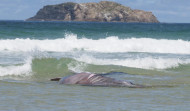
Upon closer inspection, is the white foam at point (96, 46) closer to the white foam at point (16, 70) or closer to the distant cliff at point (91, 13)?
the white foam at point (16, 70)

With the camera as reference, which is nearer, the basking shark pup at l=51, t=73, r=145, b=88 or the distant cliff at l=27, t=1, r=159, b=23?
→ the basking shark pup at l=51, t=73, r=145, b=88

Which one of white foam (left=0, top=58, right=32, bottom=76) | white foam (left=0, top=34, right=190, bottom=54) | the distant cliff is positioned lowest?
white foam (left=0, top=34, right=190, bottom=54)

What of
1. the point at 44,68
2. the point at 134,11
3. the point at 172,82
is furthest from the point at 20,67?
the point at 134,11

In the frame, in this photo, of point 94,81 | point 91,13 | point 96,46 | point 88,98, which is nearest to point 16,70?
point 94,81

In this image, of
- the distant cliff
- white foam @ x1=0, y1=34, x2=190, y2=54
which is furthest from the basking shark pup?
the distant cliff

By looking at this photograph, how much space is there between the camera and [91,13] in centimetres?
14588

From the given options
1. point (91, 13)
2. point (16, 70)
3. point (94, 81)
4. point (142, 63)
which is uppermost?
point (91, 13)

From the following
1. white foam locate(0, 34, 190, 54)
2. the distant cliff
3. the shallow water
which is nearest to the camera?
the shallow water

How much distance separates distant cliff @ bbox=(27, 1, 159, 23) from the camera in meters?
146

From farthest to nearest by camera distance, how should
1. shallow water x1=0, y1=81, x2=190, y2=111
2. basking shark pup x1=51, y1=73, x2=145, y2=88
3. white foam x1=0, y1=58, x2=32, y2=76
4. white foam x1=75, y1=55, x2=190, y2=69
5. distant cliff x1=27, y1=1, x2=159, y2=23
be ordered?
distant cliff x1=27, y1=1, x2=159, y2=23, white foam x1=75, y1=55, x2=190, y2=69, white foam x1=0, y1=58, x2=32, y2=76, basking shark pup x1=51, y1=73, x2=145, y2=88, shallow water x1=0, y1=81, x2=190, y2=111

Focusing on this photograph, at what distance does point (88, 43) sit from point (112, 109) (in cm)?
2168

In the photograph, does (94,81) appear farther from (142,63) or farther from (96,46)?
(96,46)

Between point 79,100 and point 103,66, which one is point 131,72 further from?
point 79,100

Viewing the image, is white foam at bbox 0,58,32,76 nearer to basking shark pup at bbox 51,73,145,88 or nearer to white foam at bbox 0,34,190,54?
basking shark pup at bbox 51,73,145,88
